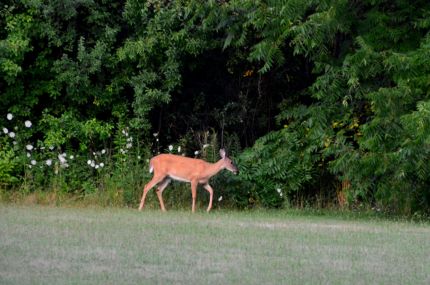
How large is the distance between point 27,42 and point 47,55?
1.31m

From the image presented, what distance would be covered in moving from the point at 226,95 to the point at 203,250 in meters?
9.98

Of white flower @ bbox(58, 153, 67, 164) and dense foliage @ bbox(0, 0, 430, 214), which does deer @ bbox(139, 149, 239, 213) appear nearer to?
dense foliage @ bbox(0, 0, 430, 214)

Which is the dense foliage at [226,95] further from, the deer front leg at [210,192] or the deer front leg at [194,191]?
the deer front leg at [194,191]

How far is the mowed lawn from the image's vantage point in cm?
931

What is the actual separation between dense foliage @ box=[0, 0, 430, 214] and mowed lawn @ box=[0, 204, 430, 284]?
1852mm

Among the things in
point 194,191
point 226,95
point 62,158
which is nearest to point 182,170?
point 194,191

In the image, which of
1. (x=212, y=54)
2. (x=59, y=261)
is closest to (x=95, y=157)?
(x=212, y=54)

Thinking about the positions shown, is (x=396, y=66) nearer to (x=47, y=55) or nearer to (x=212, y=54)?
(x=212, y=54)

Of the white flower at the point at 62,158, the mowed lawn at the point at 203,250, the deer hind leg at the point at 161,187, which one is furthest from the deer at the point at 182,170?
the mowed lawn at the point at 203,250

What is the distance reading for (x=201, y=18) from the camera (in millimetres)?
18031

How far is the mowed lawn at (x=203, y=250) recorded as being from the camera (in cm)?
931

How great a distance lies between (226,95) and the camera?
20.7 metres

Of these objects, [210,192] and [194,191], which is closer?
[194,191]

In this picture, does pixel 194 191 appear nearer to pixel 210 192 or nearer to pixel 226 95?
pixel 210 192
